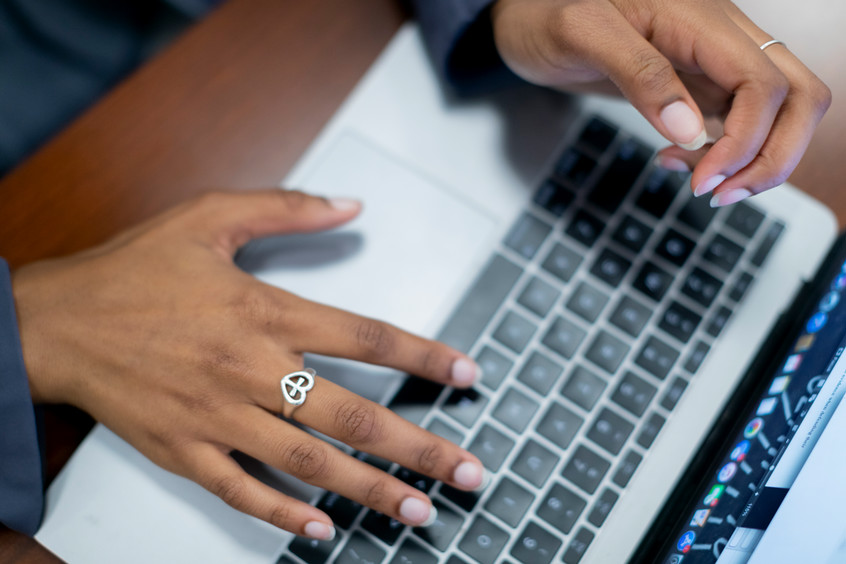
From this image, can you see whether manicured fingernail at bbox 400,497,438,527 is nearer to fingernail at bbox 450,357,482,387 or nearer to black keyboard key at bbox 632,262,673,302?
fingernail at bbox 450,357,482,387

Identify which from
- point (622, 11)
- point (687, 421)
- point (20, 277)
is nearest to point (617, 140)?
point (622, 11)

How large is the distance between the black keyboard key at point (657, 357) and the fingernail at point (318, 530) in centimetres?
25

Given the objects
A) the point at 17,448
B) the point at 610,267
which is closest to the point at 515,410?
the point at 610,267

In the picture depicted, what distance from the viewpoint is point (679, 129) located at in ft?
1.31

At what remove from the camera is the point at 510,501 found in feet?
1.44

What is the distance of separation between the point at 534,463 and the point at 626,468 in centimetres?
7

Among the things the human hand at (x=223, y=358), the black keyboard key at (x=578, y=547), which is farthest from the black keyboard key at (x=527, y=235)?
the black keyboard key at (x=578, y=547)

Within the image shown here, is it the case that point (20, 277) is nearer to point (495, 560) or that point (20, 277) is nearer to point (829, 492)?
point (495, 560)

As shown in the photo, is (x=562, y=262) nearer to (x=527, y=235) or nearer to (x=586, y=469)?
(x=527, y=235)

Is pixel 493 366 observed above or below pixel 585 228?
below

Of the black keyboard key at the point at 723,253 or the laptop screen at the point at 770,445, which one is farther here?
the black keyboard key at the point at 723,253

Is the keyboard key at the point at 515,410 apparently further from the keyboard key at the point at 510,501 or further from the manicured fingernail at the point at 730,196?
the manicured fingernail at the point at 730,196

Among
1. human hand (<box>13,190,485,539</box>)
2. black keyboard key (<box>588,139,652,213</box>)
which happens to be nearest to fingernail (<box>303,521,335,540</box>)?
human hand (<box>13,190,485,539</box>)

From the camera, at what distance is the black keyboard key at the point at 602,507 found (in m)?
0.44
